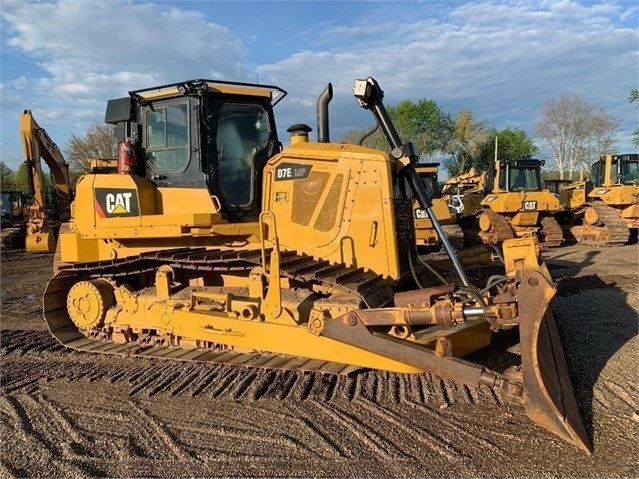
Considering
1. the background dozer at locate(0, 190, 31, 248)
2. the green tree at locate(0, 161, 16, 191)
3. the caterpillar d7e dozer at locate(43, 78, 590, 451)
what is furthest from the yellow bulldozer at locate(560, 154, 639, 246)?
the green tree at locate(0, 161, 16, 191)

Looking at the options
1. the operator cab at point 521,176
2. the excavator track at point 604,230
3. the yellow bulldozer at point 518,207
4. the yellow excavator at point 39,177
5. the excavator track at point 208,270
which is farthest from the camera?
the operator cab at point 521,176

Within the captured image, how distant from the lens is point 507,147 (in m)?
50.8

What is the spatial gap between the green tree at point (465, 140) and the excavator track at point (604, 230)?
31.9m

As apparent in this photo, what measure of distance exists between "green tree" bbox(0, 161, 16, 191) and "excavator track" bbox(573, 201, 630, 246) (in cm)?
4818

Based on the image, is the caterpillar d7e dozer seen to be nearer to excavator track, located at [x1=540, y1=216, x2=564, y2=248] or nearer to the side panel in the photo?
the side panel

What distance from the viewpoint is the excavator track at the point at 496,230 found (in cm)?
1516

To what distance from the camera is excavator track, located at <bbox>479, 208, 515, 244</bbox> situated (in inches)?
597

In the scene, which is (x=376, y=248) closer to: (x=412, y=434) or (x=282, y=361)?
(x=282, y=361)

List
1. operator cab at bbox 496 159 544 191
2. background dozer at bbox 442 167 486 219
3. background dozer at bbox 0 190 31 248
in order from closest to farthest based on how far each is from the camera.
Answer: operator cab at bbox 496 159 544 191 < background dozer at bbox 442 167 486 219 < background dozer at bbox 0 190 31 248

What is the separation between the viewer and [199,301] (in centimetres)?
521

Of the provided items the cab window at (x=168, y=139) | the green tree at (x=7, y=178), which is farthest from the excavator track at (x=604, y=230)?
the green tree at (x=7, y=178)

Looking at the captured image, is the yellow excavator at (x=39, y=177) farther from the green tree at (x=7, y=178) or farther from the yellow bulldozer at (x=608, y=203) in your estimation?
the green tree at (x=7, y=178)

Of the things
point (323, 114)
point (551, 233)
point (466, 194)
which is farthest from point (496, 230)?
point (323, 114)

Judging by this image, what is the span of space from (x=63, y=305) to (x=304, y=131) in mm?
3415
